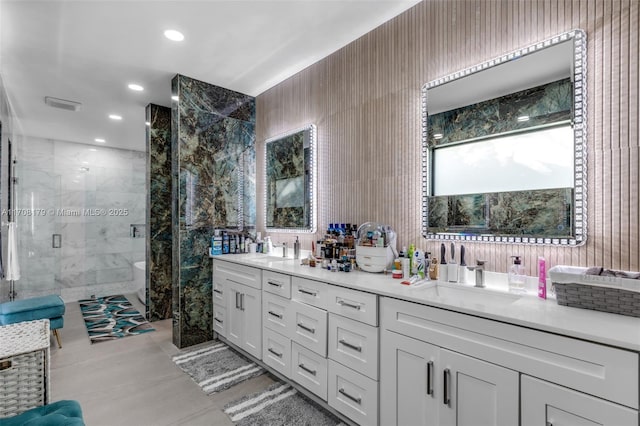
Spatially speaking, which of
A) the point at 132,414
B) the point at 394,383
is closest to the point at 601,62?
the point at 394,383

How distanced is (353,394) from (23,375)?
5.49 feet

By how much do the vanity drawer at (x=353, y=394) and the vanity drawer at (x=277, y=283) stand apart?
58cm

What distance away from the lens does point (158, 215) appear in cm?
386

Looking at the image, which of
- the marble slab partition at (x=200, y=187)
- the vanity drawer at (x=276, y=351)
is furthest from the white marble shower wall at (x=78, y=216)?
the vanity drawer at (x=276, y=351)

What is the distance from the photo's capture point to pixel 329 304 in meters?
1.90

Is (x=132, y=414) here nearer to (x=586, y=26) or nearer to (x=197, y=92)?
(x=197, y=92)

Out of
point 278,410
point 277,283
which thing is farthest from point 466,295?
point 278,410

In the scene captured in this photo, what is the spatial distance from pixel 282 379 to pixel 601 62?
2700mm

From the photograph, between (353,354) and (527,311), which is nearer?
(527,311)

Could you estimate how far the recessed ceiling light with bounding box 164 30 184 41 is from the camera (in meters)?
2.38

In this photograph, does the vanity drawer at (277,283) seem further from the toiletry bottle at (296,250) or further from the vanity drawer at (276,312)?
the toiletry bottle at (296,250)

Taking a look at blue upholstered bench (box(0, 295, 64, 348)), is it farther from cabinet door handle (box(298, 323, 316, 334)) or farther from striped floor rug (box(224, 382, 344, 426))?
cabinet door handle (box(298, 323, 316, 334))

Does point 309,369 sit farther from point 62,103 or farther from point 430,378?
point 62,103

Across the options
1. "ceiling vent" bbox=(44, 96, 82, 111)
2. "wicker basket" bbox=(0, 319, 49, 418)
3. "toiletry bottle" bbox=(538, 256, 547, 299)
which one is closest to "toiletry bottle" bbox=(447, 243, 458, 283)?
"toiletry bottle" bbox=(538, 256, 547, 299)
